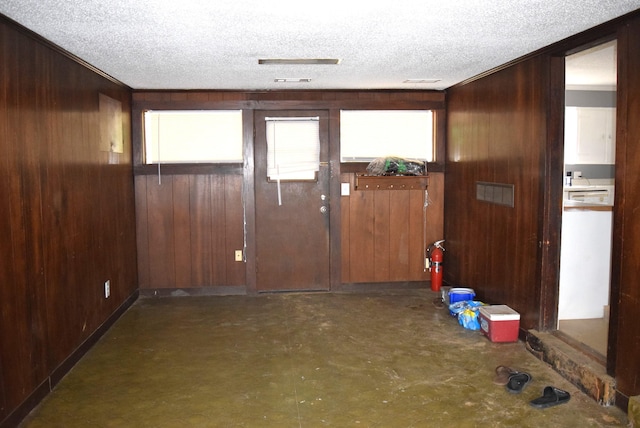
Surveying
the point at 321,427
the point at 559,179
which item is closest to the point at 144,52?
the point at 321,427

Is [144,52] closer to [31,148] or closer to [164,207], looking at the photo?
[31,148]

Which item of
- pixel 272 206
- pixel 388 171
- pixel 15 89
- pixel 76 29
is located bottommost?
pixel 272 206

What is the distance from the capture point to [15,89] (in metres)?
Result: 2.91

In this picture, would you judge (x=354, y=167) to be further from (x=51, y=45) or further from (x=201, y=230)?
(x=51, y=45)

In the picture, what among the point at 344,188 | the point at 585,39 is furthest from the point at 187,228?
the point at 585,39

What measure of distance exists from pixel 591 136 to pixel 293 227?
3739 mm

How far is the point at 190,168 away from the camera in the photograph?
5508mm

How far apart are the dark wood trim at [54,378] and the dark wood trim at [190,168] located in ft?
4.85

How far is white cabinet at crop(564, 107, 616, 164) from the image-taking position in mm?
6160

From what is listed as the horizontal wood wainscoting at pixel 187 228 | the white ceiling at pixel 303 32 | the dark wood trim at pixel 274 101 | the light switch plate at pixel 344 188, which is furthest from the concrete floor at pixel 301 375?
the white ceiling at pixel 303 32

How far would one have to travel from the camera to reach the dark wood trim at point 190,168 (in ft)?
18.0

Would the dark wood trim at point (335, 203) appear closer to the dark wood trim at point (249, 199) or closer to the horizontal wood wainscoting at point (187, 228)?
the dark wood trim at point (249, 199)

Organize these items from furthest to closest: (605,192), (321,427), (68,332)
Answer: (605,192) < (68,332) < (321,427)

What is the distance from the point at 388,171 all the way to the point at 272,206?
1.30 m
